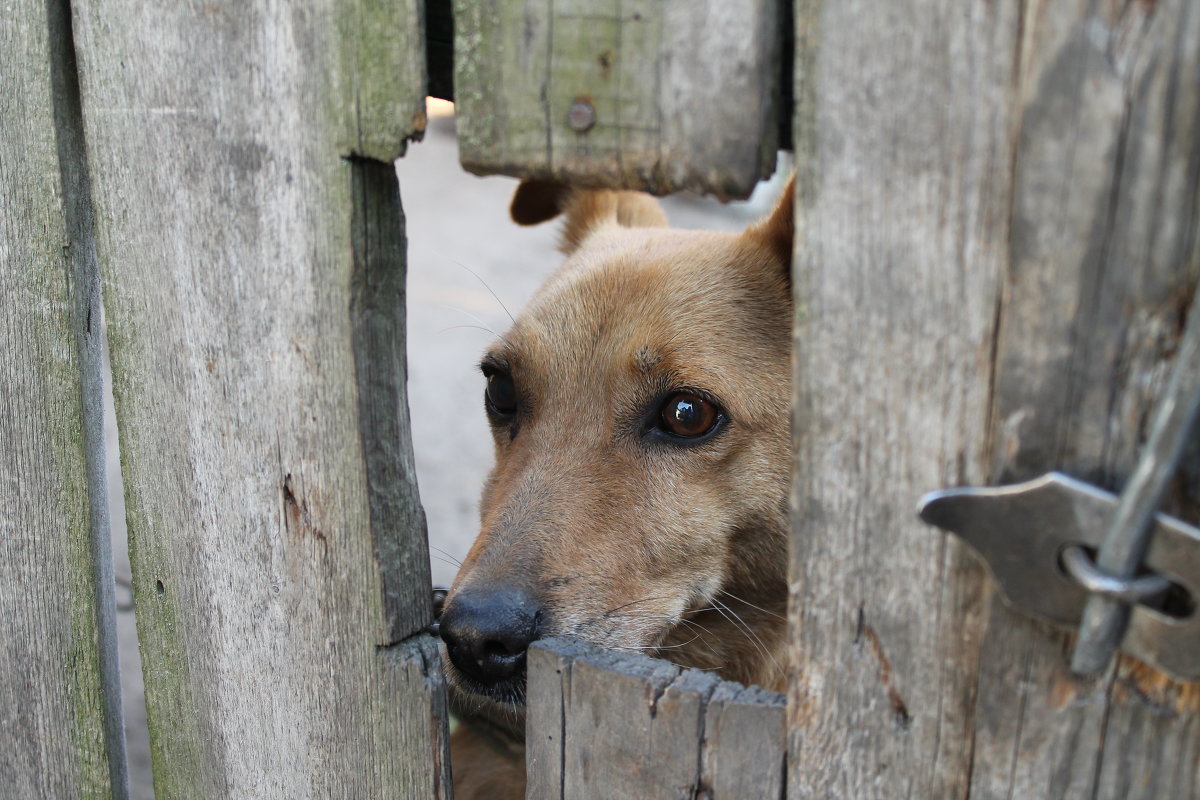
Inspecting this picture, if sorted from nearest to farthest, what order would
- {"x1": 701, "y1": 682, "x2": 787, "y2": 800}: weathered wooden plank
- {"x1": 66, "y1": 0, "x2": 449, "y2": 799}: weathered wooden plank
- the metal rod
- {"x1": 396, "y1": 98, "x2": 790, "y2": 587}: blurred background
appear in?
the metal rod
{"x1": 701, "y1": 682, "x2": 787, "y2": 800}: weathered wooden plank
{"x1": 66, "y1": 0, "x2": 449, "y2": 799}: weathered wooden plank
{"x1": 396, "y1": 98, "x2": 790, "y2": 587}: blurred background

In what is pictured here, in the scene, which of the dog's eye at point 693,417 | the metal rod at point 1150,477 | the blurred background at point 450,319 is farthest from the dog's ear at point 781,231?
the metal rod at point 1150,477

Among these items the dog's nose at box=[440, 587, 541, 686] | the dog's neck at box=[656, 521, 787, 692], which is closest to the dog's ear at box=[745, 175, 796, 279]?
the dog's neck at box=[656, 521, 787, 692]

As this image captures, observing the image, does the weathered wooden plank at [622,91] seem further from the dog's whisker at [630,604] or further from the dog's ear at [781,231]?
the dog's ear at [781,231]

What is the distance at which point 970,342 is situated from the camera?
108 cm

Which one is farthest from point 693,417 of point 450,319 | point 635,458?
point 450,319

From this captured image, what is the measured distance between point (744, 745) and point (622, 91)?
0.90 metres

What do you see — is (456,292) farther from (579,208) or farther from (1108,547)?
(1108,547)

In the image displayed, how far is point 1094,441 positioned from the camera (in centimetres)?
103

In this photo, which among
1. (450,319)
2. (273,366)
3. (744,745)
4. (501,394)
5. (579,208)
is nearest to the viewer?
(744,745)

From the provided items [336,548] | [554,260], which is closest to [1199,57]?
[336,548]

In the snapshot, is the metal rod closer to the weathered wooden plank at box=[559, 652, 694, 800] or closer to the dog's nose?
the weathered wooden plank at box=[559, 652, 694, 800]

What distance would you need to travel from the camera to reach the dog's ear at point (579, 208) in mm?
3008

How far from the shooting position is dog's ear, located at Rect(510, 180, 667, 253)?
3008mm

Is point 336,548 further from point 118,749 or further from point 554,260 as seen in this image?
point 554,260
